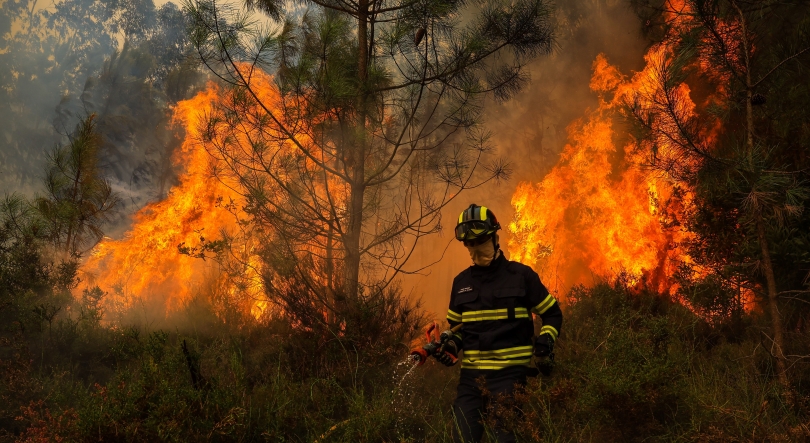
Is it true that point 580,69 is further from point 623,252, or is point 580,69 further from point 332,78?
point 332,78

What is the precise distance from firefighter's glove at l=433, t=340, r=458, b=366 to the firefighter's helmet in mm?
787

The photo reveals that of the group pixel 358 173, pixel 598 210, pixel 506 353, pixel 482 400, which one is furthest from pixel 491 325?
pixel 598 210

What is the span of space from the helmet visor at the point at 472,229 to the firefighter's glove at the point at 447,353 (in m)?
0.79

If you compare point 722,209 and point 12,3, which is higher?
point 12,3

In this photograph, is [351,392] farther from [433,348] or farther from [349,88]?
[349,88]

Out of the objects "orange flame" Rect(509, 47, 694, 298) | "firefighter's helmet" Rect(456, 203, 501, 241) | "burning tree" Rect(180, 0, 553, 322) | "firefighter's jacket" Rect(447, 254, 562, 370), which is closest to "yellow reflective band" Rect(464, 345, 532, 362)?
"firefighter's jacket" Rect(447, 254, 562, 370)

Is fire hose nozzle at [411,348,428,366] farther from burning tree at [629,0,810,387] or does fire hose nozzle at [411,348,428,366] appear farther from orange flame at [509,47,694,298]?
orange flame at [509,47,694,298]

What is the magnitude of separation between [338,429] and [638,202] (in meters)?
8.68

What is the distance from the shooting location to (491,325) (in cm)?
394

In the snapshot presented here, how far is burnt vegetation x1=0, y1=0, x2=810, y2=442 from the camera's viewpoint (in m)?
4.32

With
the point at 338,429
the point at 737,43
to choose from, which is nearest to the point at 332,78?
the point at 338,429

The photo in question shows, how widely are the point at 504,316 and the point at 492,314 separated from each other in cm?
9

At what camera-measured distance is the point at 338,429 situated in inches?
178

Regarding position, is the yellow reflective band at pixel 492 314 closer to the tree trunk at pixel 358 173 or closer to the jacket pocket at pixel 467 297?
the jacket pocket at pixel 467 297
